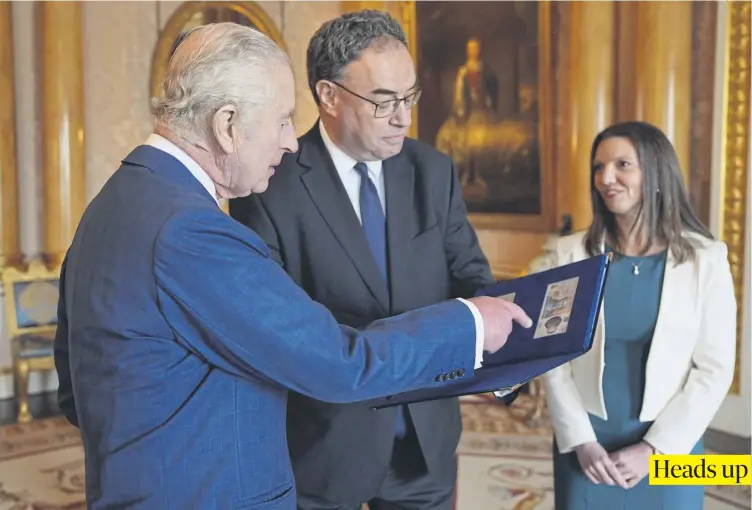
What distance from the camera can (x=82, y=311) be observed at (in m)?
1.35

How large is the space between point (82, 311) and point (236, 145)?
403 millimetres

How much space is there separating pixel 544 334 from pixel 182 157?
824 millimetres

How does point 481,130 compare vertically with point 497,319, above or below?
above

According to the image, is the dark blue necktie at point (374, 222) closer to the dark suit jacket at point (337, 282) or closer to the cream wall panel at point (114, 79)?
the dark suit jacket at point (337, 282)

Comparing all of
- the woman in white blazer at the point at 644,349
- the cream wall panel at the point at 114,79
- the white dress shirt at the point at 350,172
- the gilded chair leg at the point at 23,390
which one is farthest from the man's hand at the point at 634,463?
the cream wall panel at the point at 114,79

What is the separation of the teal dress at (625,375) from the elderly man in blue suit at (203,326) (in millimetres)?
967

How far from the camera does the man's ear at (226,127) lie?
1.37m

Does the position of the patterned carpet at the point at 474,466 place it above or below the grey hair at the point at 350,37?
below

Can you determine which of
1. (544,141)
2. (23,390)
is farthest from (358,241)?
(544,141)

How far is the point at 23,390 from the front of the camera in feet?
19.0

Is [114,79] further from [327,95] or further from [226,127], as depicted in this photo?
[226,127]

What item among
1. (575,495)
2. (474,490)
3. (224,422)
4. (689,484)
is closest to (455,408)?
(575,495)

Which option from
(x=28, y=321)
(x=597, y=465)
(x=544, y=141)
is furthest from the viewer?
(x=544, y=141)

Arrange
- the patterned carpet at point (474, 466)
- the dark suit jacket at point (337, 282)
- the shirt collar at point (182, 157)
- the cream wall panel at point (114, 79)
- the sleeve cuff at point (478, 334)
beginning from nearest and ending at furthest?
the shirt collar at point (182, 157)
the sleeve cuff at point (478, 334)
the dark suit jacket at point (337, 282)
the patterned carpet at point (474, 466)
the cream wall panel at point (114, 79)
